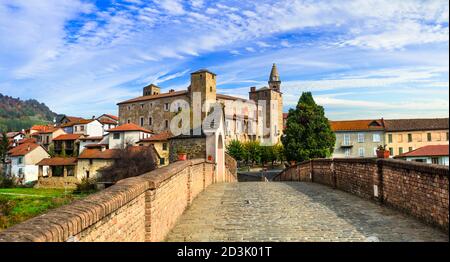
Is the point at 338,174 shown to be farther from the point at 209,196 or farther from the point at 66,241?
the point at 66,241

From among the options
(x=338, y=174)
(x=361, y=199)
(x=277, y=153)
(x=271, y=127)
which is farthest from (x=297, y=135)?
(x=271, y=127)

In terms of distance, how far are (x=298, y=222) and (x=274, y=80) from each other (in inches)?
3604

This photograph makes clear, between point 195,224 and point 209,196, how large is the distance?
A: 5033mm

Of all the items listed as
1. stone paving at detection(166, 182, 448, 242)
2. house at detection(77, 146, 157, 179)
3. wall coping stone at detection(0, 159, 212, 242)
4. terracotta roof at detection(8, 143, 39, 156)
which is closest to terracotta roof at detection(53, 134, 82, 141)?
terracotta roof at detection(8, 143, 39, 156)

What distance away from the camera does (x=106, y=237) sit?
3861 mm

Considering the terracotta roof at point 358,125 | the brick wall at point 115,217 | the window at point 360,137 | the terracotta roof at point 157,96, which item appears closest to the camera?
the brick wall at point 115,217

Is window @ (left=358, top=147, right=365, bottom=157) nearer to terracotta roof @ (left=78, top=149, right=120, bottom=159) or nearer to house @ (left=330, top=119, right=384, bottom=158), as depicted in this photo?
house @ (left=330, top=119, right=384, bottom=158)

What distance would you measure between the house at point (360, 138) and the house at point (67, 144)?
155 ft

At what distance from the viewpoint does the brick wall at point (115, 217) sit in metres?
2.90

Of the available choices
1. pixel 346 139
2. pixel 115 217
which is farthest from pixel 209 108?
pixel 115 217

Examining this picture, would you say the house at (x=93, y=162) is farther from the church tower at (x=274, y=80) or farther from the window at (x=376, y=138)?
the church tower at (x=274, y=80)

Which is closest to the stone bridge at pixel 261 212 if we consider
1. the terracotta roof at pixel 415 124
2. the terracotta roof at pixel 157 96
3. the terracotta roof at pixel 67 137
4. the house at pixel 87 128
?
→ the terracotta roof at pixel 415 124

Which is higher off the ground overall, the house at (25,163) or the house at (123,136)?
the house at (123,136)

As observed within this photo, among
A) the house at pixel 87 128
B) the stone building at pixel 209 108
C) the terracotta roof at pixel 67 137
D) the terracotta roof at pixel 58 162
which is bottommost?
the terracotta roof at pixel 58 162
